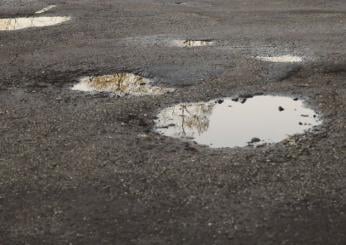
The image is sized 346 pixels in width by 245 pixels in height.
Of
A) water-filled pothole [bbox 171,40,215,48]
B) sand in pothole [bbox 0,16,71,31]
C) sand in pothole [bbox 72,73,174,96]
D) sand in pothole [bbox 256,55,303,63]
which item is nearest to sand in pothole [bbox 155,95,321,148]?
sand in pothole [bbox 72,73,174,96]

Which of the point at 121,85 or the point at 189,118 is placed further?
the point at 121,85

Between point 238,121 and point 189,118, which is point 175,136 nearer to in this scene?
point 189,118

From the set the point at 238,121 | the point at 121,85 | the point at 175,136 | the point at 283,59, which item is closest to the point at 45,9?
the point at 121,85

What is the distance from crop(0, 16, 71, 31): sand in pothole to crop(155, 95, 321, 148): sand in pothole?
27.5 ft

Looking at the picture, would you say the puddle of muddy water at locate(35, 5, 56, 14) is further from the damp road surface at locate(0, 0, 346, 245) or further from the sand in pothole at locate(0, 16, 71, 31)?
the damp road surface at locate(0, 0, 346, 245)

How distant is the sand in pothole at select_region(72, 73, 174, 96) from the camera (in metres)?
9.56

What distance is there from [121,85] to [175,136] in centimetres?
267

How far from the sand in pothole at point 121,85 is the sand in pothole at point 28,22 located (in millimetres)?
5971

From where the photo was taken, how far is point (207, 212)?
5715 mm

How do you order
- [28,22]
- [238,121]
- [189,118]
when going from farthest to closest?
[28,22], [189,118], [238,121]

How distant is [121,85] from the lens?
32.9ft

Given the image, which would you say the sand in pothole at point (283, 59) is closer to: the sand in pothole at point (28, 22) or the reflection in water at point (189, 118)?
the reflection in water at point (189, 118)

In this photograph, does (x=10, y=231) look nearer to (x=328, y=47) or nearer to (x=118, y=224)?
(x=118, y=224)

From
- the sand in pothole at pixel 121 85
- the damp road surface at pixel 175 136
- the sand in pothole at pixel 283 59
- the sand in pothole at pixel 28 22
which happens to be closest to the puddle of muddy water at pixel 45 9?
the sand in pothole at pixel 28 22
